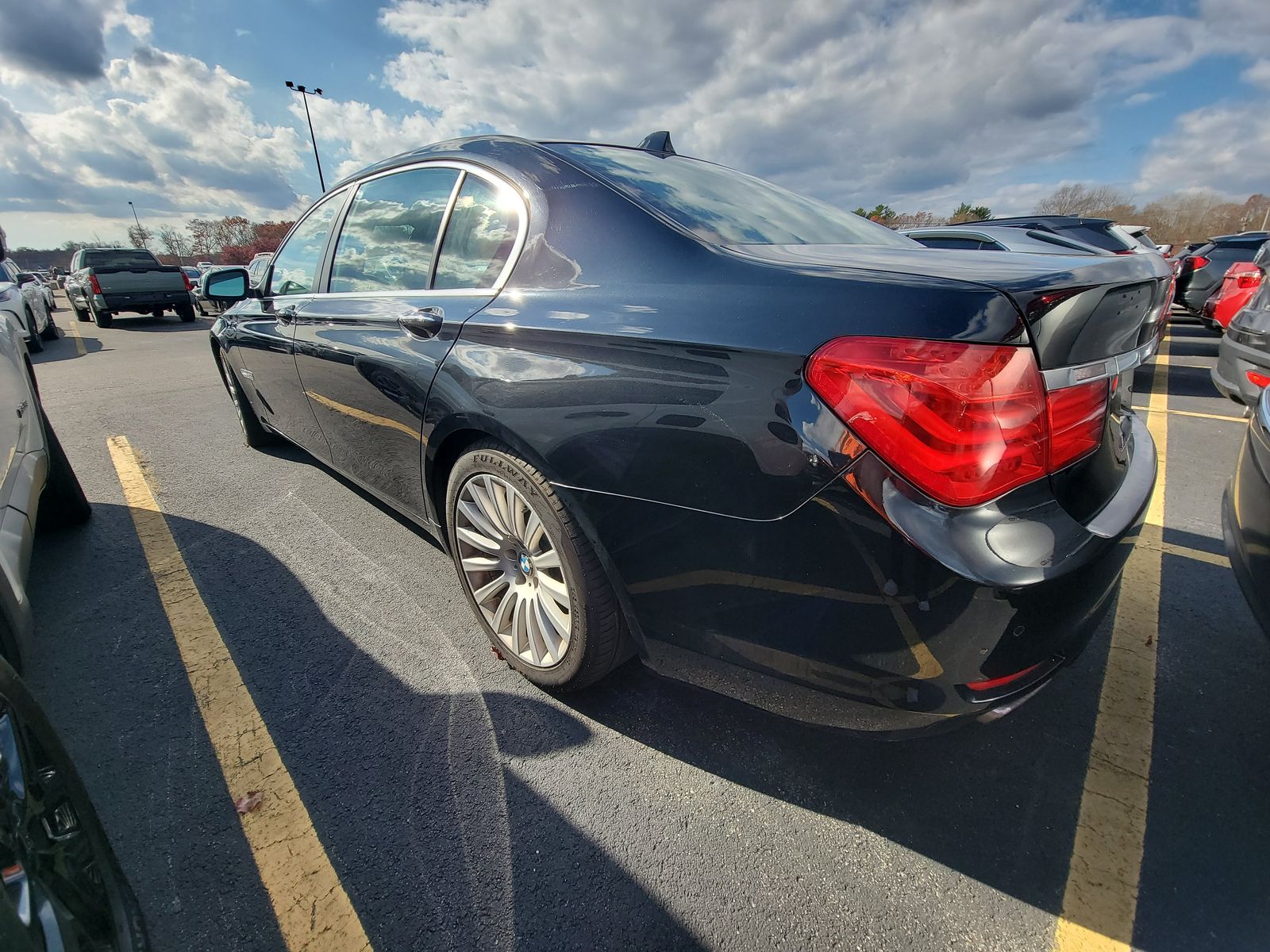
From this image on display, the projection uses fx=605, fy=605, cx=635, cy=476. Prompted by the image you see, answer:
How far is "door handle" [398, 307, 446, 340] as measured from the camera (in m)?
2.01

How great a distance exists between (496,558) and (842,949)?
1419mm

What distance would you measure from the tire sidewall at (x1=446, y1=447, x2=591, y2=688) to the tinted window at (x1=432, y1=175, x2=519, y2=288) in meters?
0.58

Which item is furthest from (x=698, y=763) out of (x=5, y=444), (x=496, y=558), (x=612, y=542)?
(x=5, y=444)

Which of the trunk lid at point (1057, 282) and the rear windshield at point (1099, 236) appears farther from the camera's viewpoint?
the rear windshield at point (1099, 236)

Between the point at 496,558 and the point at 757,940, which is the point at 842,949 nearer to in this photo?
the point at 757,940

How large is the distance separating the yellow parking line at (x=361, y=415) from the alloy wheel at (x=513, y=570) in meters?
0.36

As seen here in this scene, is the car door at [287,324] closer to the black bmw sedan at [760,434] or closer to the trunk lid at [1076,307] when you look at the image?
the black bmw sedan at [760,434]

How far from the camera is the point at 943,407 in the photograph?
3.74ft

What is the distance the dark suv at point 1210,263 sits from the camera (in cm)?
940

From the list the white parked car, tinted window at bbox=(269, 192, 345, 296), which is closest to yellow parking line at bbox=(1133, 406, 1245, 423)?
tinted window at bbox=(269, 192, 345, 296)

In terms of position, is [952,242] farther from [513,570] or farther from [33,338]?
[33,338]

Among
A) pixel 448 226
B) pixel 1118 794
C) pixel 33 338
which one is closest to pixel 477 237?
pixel 448 226

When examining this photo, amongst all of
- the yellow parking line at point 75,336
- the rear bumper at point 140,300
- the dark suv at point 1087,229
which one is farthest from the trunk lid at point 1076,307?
Result: the rear bumper at point 140,300

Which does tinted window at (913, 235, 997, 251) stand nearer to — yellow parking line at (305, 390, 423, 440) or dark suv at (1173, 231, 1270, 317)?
dark suv at (1173, 231, 1270, 317)
